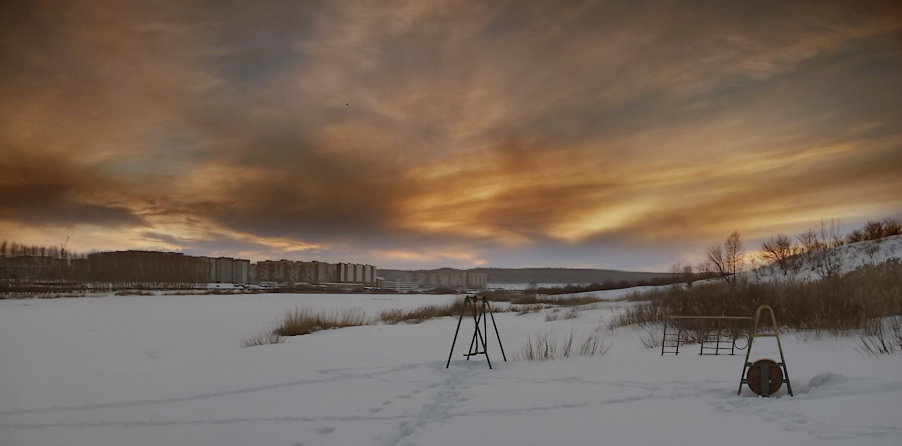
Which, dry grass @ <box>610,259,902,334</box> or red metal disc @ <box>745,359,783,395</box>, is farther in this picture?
dry grass @ <box>610,259,902,334</box>

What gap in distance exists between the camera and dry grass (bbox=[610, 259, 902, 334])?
36.1ft

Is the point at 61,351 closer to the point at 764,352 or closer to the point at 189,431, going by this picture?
the point at 189,431

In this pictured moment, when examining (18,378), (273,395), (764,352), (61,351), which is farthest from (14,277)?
(764,352)

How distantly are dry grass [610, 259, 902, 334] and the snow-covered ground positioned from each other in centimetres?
105

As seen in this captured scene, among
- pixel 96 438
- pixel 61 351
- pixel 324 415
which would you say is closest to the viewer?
pixel 96 438

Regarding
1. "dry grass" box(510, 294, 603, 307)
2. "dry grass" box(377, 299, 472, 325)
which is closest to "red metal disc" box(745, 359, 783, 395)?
"dry grass" box(377, 299, 472, 325)

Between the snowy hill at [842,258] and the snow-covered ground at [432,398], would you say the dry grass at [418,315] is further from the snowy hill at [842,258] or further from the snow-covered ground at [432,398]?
the snowy hill at [842,258]

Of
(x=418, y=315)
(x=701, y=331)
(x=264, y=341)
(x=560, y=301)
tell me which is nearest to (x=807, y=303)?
(x=701, y=331)

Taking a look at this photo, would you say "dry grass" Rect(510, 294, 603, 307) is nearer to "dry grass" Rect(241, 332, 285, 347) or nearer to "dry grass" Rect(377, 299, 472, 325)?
"dry grass" Rect(377, 299, 472, 325)

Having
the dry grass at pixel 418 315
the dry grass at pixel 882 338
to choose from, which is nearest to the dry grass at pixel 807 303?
the dry grass at pixel 882 338

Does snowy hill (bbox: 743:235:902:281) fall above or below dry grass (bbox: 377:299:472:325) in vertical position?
above

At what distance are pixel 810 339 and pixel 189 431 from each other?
35.6 ft

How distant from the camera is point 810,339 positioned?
1045 centimetres

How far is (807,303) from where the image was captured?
1232 cm
